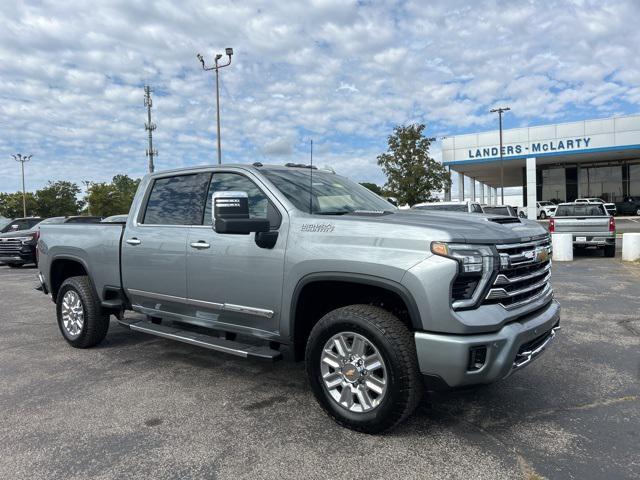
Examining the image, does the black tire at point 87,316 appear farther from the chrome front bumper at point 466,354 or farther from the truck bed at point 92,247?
the chrome front bumper at point 466,354

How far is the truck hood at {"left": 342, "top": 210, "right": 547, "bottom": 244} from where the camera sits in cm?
308

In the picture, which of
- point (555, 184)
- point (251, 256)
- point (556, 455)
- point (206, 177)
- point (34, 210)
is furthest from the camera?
point (34, 210)

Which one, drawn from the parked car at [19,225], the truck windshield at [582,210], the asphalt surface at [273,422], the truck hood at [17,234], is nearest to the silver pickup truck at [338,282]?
the asphalt surface at [273,422]

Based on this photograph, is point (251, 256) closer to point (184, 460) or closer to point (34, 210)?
point (184, 460)

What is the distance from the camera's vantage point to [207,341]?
164 inches

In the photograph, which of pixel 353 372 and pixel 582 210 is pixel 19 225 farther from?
pixel 582 210

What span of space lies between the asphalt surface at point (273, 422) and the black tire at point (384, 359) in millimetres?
126

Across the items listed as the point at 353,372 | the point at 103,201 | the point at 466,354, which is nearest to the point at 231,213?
the point at 353,372

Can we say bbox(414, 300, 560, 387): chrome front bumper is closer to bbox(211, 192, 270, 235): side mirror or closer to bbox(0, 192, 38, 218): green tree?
bbox(211, 192, 270, 235): side mirror

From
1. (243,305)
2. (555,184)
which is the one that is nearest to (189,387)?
(243,305)

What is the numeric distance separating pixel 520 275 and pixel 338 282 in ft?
4.04

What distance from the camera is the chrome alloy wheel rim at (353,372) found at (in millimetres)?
3266

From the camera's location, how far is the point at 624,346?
17.3 feet

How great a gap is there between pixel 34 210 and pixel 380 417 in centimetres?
8667
